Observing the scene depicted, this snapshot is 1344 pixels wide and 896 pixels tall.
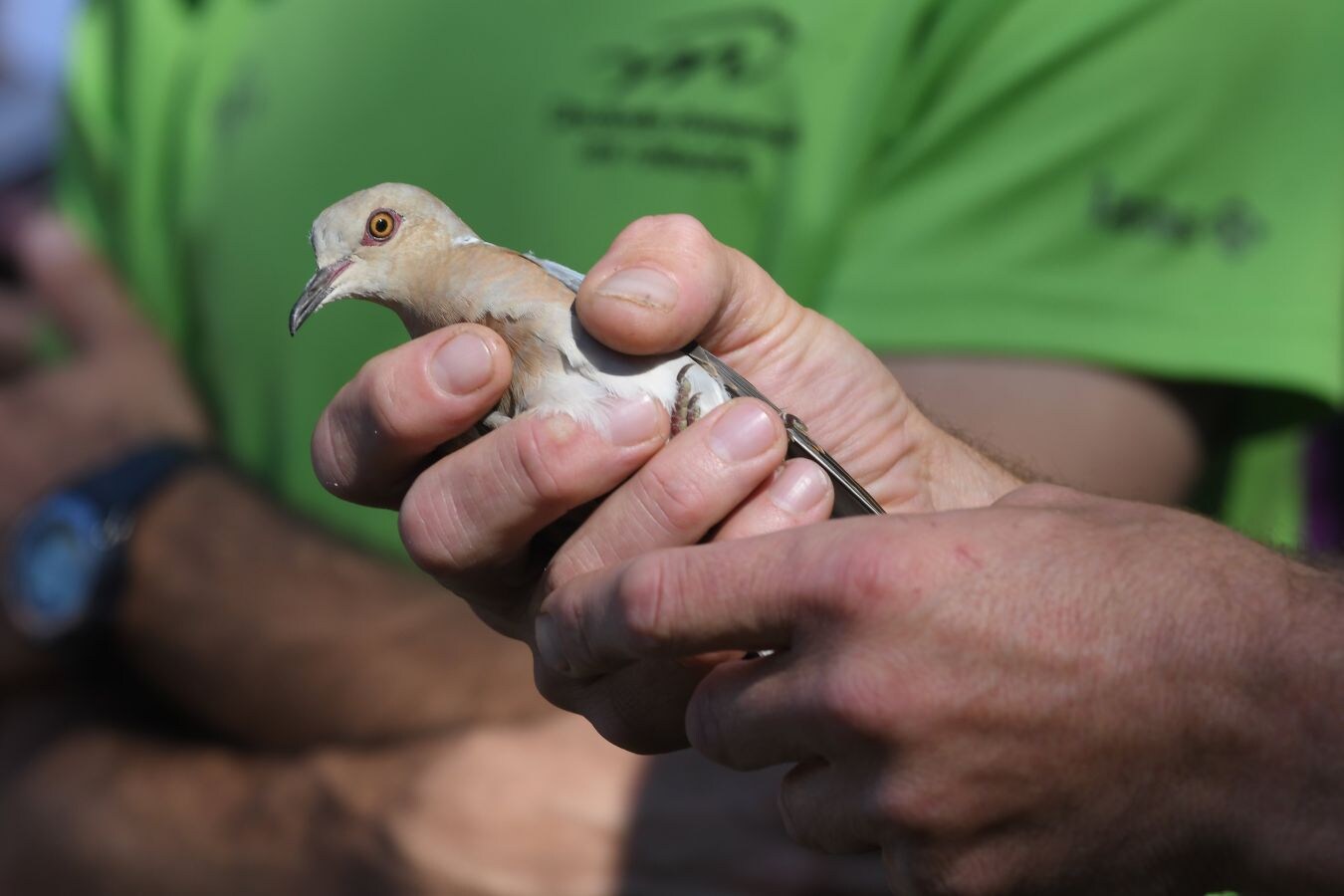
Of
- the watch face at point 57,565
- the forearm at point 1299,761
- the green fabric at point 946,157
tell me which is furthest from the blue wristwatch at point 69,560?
the forearm at point 1299,761

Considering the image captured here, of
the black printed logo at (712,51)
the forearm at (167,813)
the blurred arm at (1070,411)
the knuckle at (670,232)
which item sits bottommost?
the forearm at (167,813)

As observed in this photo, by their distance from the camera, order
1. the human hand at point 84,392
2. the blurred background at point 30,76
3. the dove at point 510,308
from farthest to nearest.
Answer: the blurred background at point 30,76 → the human hand at point 84,392 → the dove at point 510,308

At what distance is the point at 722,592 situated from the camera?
1260mm

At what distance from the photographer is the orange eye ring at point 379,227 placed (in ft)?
5.59

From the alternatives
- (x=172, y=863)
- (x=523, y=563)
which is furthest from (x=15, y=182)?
(x=523, y=563)

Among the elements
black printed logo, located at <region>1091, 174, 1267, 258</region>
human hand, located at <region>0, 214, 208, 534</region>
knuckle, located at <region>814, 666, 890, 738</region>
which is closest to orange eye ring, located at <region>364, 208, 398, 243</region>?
knuckle, located at <region>814, 666, 890, 738</region>

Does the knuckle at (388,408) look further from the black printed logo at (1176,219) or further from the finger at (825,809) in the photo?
the black printed logo at (1176,219)

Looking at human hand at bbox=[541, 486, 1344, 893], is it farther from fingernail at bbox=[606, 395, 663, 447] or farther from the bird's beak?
the bird's beak

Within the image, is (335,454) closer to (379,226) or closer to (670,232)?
(379,226)

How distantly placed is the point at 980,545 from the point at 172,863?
2109mm

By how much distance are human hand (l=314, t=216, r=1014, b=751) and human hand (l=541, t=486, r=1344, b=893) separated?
0.13 meters

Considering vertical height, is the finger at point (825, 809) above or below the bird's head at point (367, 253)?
below

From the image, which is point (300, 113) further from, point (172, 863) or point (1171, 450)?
point (1171, 450)

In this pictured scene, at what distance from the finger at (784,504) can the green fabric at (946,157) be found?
35.0 inches
